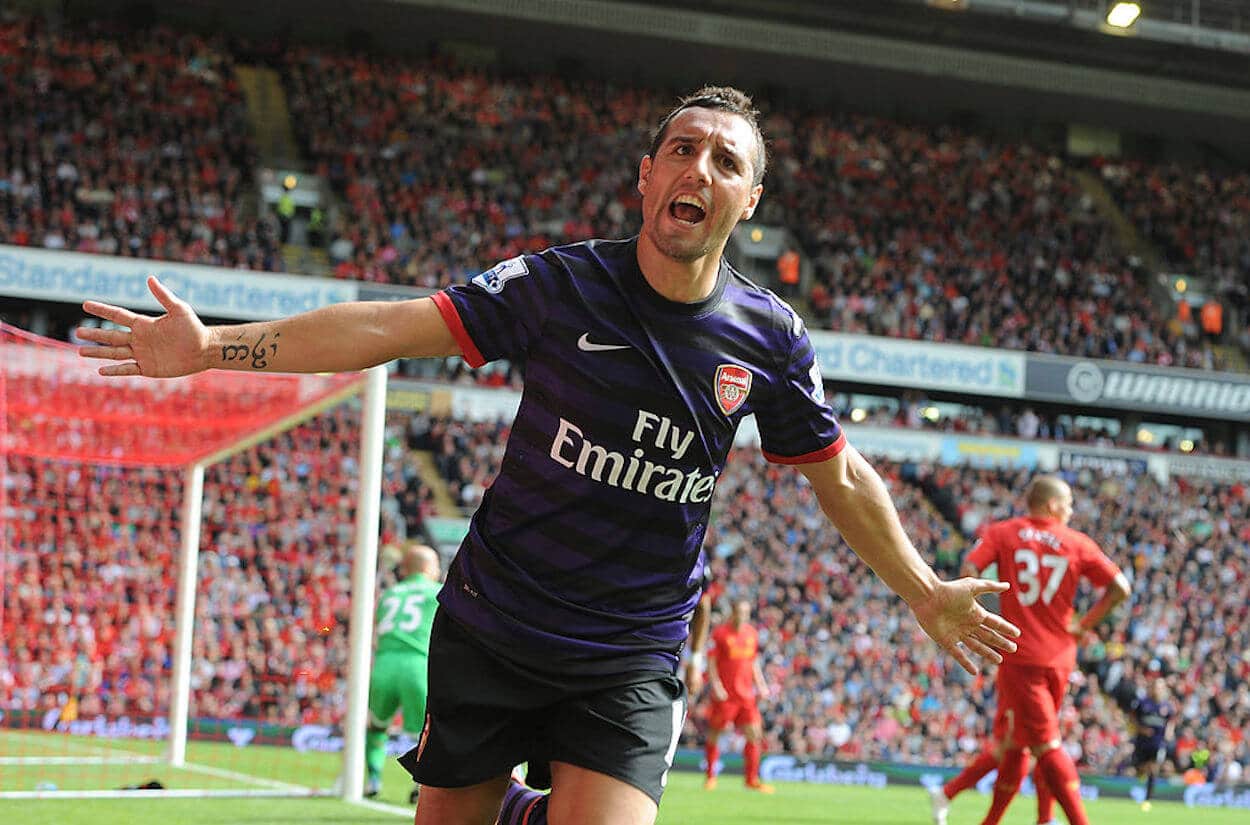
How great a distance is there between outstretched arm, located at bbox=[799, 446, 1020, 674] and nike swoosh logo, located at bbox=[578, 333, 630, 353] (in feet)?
2.05

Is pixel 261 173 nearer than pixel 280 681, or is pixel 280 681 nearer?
pixel 280 681

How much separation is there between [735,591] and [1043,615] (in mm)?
14557

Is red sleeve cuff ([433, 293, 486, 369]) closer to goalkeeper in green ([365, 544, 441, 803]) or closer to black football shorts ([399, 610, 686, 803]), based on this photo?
black football shorts ([399, 610, 686, 803])

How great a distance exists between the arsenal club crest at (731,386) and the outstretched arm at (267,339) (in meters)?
0.68

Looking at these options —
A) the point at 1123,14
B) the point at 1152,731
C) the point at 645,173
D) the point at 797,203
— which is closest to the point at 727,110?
the point at 645,173

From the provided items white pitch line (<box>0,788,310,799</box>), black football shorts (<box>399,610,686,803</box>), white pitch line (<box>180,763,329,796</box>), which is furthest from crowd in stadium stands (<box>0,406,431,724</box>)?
black football shorts (<box>399,610,686,803</box>)

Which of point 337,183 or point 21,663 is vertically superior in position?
point 337,183

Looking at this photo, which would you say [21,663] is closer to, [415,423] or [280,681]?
[280,681]

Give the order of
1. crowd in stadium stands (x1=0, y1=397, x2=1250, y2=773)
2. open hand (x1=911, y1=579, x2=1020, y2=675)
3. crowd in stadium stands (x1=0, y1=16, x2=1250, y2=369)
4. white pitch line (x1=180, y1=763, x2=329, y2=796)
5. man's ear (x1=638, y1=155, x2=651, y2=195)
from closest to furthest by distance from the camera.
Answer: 1. man's ear (x1=638, y1=155, x2=651, y2=195)
2. open hand (x1=911, y1=579, x2=1020, y2=675)
3. white pitch line (x1=180, y1=763, x2=329, y2=796)
4. crowd in stadium stands (x1=0, y1=397, x2=1250, y2=773)
5. crowd in stadium stands (x1=0, y1=16, x2=1250, y2=369)

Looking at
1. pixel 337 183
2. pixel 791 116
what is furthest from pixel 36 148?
pixel 791 116

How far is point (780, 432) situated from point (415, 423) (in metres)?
22.0

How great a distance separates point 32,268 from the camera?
82.9 ft

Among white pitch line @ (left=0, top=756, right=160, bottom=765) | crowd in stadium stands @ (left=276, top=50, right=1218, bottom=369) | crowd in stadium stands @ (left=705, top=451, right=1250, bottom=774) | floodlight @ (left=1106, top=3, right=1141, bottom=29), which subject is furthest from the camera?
floodlight @ (left=1106, top=3, right=1141, bottom=29)

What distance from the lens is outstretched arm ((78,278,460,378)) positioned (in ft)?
11.1
